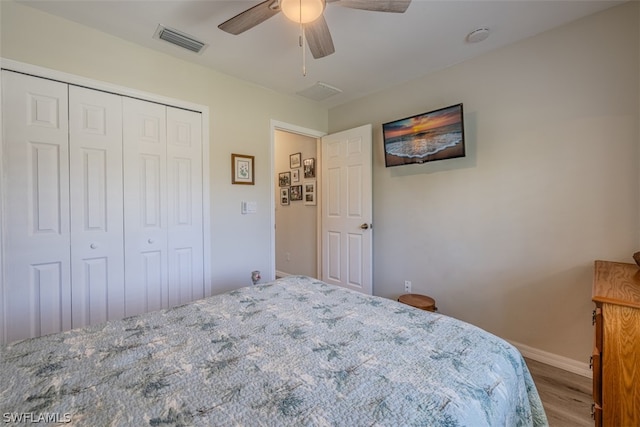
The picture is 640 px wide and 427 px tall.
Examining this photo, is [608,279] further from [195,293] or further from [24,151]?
[24,151]

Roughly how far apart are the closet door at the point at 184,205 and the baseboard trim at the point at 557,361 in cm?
286

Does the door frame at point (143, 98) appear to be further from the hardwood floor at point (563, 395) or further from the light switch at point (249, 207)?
the hardwood floor at point (563, 395)

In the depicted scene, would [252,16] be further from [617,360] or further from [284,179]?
[284,179]

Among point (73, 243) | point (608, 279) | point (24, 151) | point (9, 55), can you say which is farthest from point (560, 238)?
point (9, 55)

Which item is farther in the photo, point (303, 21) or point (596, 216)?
point (596, 216)

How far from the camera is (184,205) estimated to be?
259 centimetres

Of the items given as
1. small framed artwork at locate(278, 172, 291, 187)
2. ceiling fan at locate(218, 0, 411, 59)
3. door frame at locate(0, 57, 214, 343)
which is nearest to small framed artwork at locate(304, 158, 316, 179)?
small framed artwork at locate(278, 172, 291, 187)

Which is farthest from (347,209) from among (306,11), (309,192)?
(306,11)

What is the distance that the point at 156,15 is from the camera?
1.97 metres

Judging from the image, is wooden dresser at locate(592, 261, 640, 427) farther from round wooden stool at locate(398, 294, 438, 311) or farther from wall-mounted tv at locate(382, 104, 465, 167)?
wall-mounted tv at locate(382, 104, 465, 167)

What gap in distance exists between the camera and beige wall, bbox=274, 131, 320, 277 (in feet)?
13.5

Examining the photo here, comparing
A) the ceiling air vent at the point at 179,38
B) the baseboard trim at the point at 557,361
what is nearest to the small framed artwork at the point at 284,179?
the ceiling air vent at the point at 179,38

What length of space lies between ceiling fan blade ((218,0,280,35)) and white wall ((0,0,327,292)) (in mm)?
1125

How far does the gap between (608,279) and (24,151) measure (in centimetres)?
353
